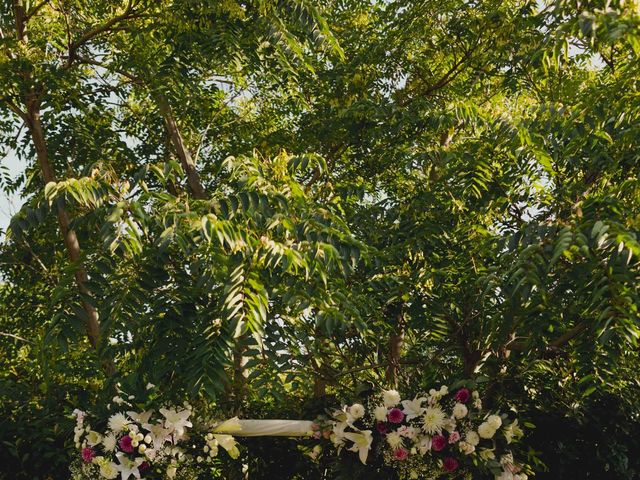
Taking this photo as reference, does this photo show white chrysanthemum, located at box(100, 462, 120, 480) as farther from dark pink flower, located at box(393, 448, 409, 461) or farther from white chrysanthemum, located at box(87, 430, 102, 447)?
dark pink flower, located at box(393, 448, 409, 461)

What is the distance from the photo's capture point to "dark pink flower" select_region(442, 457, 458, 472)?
16.2ft

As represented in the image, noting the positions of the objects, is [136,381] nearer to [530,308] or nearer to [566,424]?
[530,308]

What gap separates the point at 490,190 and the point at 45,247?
4.54 metres

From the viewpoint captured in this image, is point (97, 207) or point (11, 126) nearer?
point (97, 207)

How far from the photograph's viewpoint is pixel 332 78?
7410mm

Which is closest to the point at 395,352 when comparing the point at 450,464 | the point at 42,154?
the point at 450,464

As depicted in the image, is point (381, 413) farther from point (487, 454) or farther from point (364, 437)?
point (487, 454)

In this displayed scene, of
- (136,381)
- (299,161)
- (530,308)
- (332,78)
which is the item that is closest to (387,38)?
(332,78)

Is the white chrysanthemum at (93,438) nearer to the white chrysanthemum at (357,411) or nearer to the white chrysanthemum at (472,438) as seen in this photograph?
the white chrysanthemum at (357,411)

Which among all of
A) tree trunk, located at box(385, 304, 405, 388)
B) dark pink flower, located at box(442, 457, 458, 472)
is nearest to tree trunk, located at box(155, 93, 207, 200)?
tree trunk, located at box(385, 304, 405, 388)

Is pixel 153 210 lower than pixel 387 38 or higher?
lower

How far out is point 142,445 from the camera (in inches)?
191

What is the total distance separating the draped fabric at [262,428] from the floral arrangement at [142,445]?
3.5 inches

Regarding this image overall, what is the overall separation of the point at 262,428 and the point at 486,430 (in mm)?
1564
